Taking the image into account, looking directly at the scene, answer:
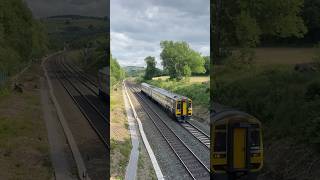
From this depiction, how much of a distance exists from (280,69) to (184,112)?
262cm

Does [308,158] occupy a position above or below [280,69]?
below

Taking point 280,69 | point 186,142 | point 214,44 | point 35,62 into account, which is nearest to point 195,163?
point 186,142

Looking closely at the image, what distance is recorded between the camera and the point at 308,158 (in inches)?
319

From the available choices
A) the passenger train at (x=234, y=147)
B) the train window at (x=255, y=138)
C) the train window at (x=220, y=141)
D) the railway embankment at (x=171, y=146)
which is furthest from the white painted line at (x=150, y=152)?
the train window at (x=255, y=138)

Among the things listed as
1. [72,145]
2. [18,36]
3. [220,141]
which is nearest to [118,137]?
[72,145]

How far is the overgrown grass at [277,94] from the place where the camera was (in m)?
8.47

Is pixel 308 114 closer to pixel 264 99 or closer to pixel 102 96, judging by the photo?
pixel 264 99

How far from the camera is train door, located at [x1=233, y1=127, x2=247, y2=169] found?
729 cm

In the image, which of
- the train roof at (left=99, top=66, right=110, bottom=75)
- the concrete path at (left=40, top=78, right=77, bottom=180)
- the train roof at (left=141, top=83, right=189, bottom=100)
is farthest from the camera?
the train roof at (left=141, top=83, right=189, bottom=100)

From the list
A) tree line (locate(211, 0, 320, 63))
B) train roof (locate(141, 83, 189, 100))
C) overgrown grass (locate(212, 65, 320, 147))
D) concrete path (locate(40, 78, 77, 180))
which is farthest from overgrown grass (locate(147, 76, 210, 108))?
concrete path (locate(40, 78, 77, 180))

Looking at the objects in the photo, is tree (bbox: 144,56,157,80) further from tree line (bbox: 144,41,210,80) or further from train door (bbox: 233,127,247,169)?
train door (bbox: 233,127,247,169)

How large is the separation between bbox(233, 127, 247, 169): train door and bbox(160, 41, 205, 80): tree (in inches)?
55.4

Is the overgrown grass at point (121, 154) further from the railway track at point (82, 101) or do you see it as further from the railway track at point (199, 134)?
the railway track at point (199, 134)

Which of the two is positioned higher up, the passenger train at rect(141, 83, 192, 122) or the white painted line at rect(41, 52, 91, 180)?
the passenger train at rect(141, 83, 192, 122)
